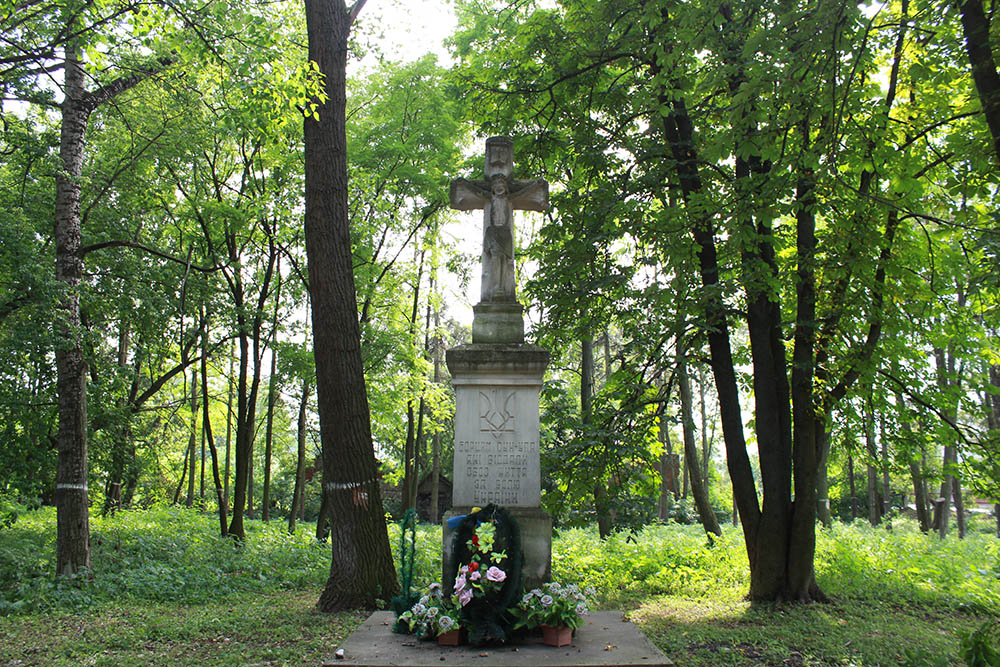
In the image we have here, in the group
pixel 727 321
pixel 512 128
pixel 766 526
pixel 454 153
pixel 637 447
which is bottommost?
pixel 766 526

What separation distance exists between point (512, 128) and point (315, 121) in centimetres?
333

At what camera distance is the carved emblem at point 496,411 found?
6715mm

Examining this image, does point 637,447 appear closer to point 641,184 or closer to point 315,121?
point 641,184

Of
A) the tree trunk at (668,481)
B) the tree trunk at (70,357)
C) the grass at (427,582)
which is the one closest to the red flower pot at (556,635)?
the grass at (427,582)

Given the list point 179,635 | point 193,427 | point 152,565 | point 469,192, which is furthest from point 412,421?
point 469,192

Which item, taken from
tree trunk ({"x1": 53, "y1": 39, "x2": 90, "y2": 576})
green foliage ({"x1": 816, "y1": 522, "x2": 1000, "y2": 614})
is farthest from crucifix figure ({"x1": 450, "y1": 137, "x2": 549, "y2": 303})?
green foliage ({"x1": 816, "y1": 522, "x2": 1000, "y2": 614})

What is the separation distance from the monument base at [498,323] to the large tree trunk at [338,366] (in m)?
2.38

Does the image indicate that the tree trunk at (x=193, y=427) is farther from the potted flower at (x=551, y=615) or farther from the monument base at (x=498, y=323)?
the potted flower at (x=551, y=615)

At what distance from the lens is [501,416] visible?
22.1 feet

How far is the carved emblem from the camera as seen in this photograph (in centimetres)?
671

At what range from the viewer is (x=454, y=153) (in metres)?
16.7

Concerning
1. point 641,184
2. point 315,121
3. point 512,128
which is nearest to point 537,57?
point 512,128

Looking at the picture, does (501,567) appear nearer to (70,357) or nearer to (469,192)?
(469,192)

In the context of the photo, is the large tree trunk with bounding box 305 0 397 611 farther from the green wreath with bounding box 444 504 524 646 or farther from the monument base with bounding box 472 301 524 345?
the green wreath with bounding box 444 504 524 646
